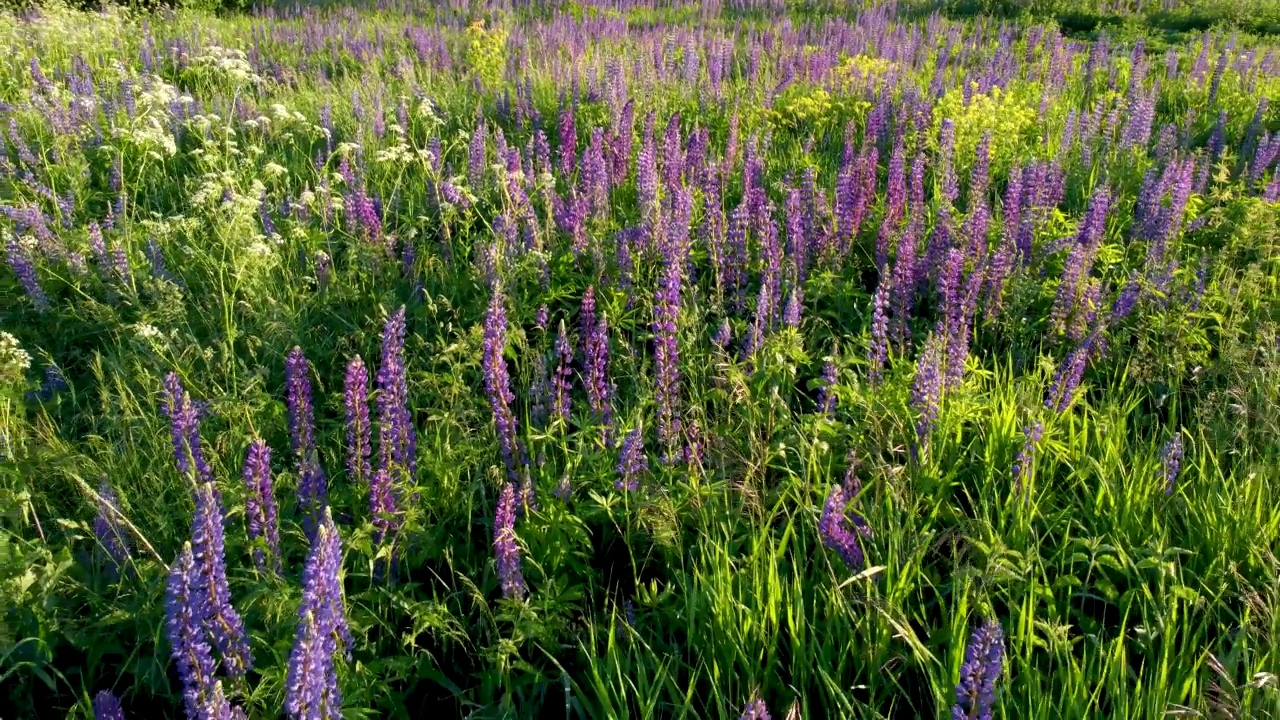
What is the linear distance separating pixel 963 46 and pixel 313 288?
741 centimetres

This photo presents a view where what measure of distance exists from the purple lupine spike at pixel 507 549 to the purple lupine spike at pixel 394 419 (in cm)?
44

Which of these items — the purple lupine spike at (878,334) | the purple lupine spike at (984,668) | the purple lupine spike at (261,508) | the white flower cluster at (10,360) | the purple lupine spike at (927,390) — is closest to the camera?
the purple lupine spike at (984,668)

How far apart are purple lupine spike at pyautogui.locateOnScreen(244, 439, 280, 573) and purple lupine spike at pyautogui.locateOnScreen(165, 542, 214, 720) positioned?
0.51 meters

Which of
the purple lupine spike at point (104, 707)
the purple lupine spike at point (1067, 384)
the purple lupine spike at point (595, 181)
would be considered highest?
the purple lupine spike at point (595, 181)

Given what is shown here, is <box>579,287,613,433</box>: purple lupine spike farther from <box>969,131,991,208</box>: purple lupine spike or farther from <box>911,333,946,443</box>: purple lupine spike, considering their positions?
Answer: <box>969,131,991,208</box>: purple lupine spike

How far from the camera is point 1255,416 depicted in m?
3.17

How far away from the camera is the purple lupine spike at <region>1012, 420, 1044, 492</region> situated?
271 centimetres

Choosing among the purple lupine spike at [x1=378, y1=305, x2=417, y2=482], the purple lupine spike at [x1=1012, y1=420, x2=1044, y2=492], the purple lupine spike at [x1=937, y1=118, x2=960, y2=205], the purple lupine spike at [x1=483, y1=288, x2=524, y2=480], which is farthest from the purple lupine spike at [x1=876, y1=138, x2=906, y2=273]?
the purple lupine spike at [x1=378, y1=305, x2=417, y2=482]

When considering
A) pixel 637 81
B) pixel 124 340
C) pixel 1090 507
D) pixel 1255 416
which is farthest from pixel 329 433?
pixel 637 81

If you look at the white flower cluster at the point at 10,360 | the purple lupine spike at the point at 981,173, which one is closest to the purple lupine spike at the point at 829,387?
the purple lupine spike at the point at 981,173

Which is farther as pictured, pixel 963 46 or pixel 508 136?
pixel 963 46

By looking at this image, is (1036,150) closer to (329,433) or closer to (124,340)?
(329,433)

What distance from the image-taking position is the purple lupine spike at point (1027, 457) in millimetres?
2715

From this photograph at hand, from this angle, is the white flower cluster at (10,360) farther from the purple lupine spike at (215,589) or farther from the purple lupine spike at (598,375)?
the purple lupine spike at (598,375)
